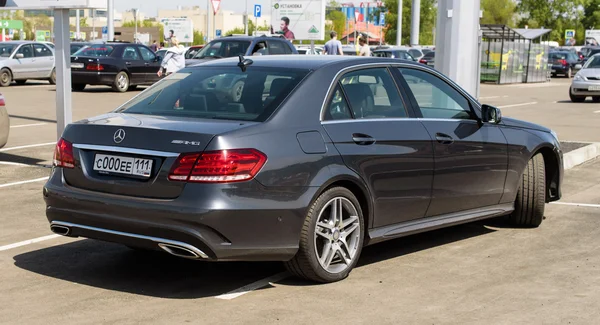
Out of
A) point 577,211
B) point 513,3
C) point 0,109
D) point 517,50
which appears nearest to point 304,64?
point 577,211

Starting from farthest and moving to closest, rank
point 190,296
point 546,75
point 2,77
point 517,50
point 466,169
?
point 546,75, point 517,50, point 2,77, point 466,169, point 190,296

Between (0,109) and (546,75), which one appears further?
(546,75)

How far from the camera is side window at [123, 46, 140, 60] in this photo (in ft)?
97.2

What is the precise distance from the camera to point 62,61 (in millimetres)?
12164

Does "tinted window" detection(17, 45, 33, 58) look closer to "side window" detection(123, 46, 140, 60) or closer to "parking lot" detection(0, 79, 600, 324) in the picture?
"side window" detection(123, 46, 140, 60)

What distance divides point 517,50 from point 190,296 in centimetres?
4157

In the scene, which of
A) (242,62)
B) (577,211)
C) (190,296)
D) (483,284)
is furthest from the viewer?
(577,211)

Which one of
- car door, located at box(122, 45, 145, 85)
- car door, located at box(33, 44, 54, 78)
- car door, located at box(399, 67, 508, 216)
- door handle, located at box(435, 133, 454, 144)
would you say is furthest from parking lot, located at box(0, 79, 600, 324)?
car door, located at box(33, 44, 54, 78)

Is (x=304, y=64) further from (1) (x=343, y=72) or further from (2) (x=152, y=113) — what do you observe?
(2) (x=152, y=113)

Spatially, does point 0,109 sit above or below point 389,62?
below

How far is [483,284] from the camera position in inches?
248

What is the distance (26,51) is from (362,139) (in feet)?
89.6

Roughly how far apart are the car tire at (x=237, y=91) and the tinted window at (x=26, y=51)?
26703 mm

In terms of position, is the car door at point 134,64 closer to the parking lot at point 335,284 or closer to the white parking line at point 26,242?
the parking lot at point 335,284
